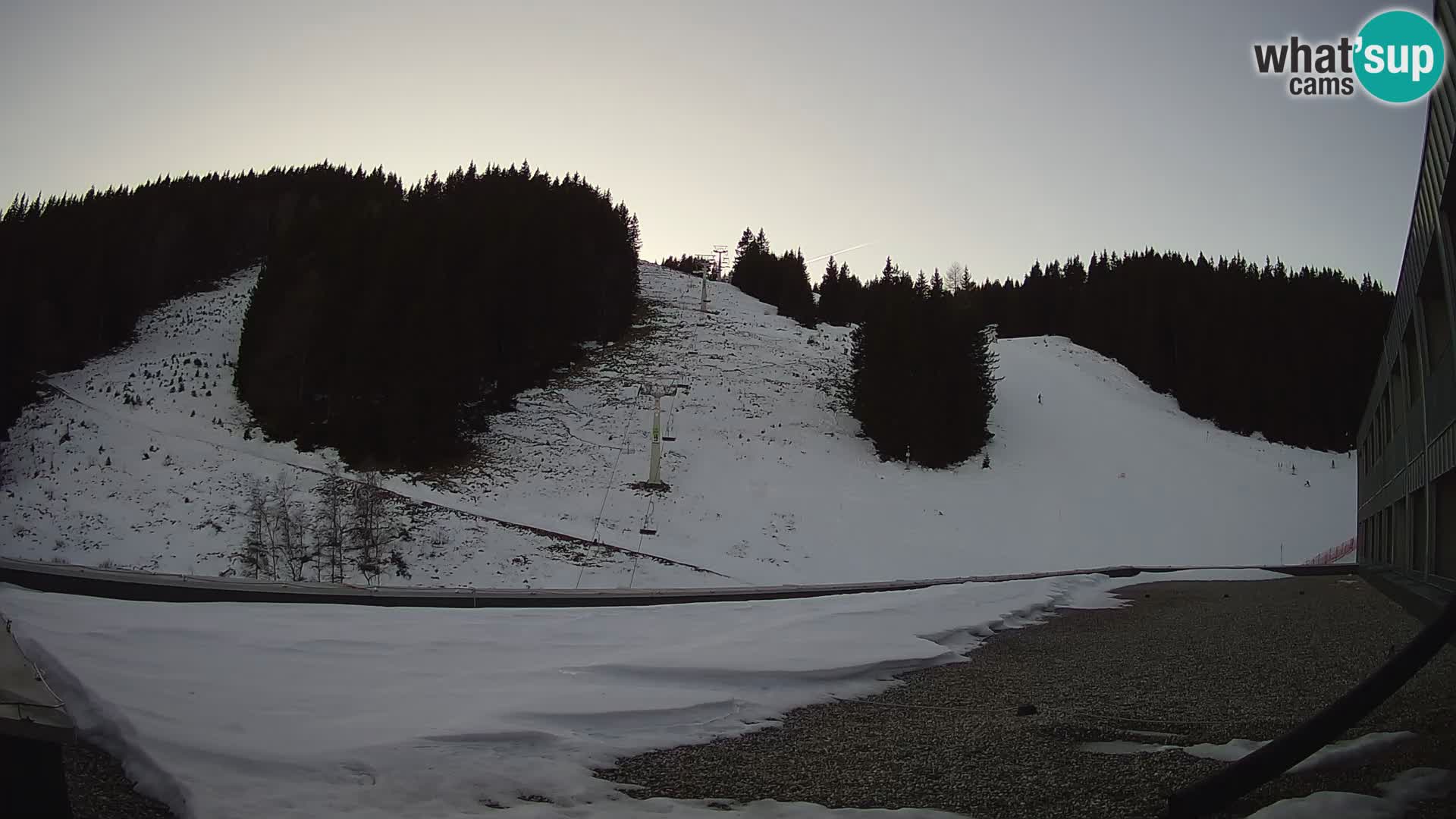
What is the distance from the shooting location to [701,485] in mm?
31031

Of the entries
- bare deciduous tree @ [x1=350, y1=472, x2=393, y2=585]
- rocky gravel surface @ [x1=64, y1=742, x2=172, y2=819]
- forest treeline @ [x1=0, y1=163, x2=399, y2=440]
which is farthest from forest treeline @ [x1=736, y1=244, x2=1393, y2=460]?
forest treeline @ [x1=0, y1=163, x2=399, y2=440]

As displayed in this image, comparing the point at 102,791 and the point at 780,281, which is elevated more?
the point at 780,281

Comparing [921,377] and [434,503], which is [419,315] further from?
[921,377]

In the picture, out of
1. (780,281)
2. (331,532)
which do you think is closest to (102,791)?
(331,532)

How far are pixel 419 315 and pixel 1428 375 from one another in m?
33.4

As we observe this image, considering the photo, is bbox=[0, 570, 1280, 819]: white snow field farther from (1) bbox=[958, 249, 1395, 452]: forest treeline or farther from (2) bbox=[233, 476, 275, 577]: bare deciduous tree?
(1) bbox=[958, 249, 1395, 452]: forest treeline

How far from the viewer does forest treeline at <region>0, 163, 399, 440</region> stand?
38188mm

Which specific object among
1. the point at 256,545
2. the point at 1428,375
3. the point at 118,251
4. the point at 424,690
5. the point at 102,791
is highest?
the point at 118,251

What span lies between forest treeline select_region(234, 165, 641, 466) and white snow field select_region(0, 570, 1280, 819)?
24515 millimetres

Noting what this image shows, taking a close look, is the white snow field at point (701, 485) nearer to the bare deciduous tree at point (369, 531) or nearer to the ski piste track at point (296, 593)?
the bare deciduous tree at point (369, 531)

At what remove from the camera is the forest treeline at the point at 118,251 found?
38.2 meters

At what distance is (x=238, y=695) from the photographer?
16.0 ft

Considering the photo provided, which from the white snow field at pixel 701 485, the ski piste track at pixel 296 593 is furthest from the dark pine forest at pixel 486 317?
the ski piste track at pixel 296 593

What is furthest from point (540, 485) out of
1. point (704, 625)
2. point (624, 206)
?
point (624, 206)
